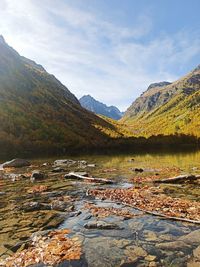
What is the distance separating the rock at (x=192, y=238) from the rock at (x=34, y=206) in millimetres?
9019

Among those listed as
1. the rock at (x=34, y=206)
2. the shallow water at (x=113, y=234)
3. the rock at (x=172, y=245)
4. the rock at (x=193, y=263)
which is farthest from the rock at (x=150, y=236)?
the rock at (x=34, y=206)

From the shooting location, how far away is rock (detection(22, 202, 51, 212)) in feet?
60.3

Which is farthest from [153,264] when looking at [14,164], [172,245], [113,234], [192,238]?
[14,164]

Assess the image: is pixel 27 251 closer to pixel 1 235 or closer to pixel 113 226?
pixel 1 235

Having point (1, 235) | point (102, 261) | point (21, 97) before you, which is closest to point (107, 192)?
point (1, 235)

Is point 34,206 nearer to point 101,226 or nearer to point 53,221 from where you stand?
point 53,221

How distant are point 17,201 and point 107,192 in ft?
21.8

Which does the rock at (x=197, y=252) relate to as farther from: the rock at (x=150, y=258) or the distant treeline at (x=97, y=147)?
the distant treeline at (x=97, y=147)

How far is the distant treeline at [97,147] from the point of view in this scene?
3221 inches

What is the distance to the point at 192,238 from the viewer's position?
40.1 feet

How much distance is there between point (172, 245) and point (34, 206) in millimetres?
9988

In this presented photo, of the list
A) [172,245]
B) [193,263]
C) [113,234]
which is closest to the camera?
[193,263]

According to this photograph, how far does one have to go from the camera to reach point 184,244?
38.8ft

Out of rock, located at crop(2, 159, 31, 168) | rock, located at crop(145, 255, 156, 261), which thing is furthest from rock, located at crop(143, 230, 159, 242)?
rock, located at crop(2, 159, 31, 168)
